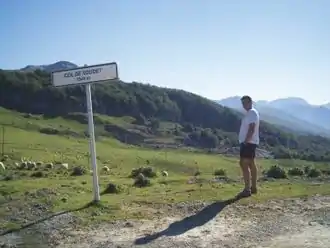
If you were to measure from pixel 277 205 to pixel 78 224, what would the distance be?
14.8ft

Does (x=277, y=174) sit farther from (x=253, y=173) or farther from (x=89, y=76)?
(x=89, y=76)

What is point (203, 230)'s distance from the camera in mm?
9547

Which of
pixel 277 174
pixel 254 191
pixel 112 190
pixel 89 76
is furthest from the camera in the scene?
pixel 277 174

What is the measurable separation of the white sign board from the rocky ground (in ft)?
10.3

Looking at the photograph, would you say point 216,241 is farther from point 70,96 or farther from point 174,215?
point 70,96

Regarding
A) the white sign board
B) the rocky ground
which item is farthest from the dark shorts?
the white sign board

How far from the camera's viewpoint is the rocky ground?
885 cm

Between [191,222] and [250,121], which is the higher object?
[250,121]

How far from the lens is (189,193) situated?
1327 cm

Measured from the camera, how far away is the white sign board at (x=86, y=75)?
1152cm

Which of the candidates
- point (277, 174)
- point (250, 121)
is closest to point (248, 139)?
point (250, 121)

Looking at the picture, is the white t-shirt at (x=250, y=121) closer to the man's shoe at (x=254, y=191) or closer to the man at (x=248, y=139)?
the man at (x=248, y=139)

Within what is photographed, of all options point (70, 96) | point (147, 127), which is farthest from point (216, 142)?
point (70, 96)

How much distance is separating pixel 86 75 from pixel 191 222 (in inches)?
167
